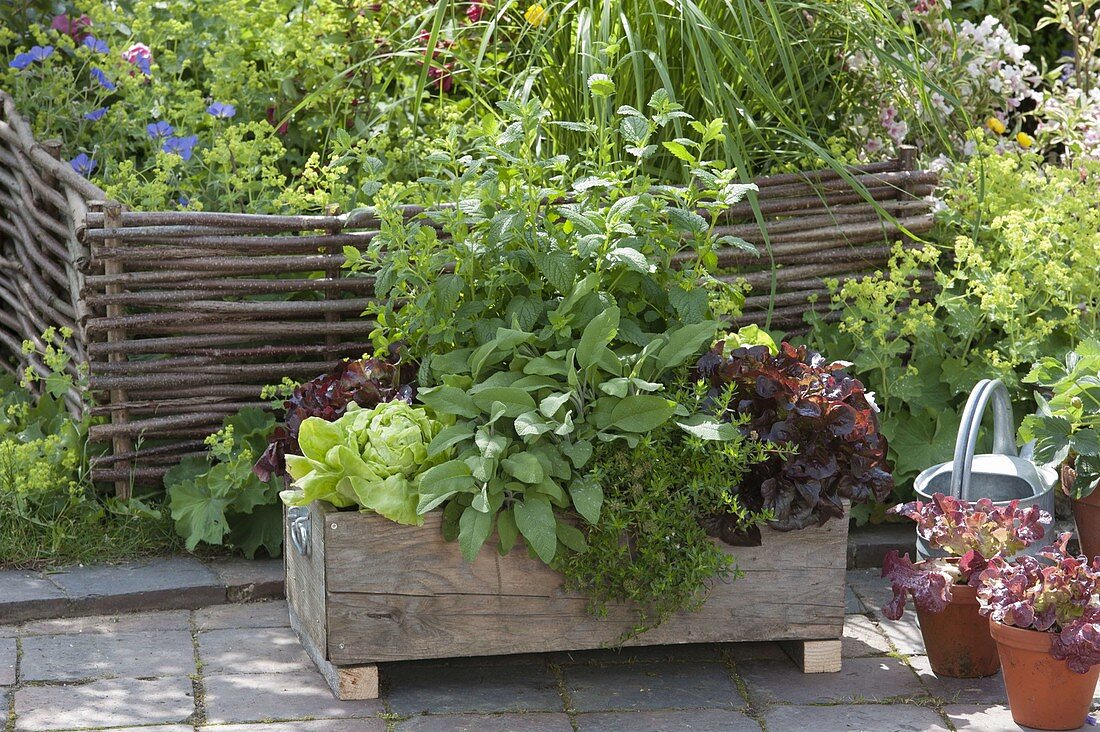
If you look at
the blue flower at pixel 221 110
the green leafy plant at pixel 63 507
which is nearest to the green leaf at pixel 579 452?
the green leafy plant at pixel 63 507

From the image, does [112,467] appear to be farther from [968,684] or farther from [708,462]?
[968,684]

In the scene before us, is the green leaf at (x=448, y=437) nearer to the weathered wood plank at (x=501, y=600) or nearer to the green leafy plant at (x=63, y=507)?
the weathered wood plank at (x=501, y=600)

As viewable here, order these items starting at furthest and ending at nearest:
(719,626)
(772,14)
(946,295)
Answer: (946,295) < (772,14) < (719,626)

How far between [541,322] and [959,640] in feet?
3.96

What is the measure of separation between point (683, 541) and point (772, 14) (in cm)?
151

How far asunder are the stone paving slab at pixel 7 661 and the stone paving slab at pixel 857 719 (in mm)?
1692

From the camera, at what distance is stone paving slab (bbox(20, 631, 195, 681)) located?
9.93 feet

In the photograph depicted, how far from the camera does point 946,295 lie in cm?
380

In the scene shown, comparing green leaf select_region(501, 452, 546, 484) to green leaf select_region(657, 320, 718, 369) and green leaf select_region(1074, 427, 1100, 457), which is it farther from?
green leaf select_region(1074, 427, 1100, 457)

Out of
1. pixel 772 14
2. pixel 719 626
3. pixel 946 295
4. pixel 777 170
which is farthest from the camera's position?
pixel 777 170

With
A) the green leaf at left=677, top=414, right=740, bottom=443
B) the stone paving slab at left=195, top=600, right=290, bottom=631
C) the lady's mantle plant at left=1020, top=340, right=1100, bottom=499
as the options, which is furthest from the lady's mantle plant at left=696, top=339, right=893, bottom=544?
the stone paving slab at left=195, top=600, right=290, bottom=631

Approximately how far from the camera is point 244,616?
340cm

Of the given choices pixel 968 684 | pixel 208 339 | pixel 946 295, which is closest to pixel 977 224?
pixel 946 295

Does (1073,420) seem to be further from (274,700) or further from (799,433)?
(274,700)
